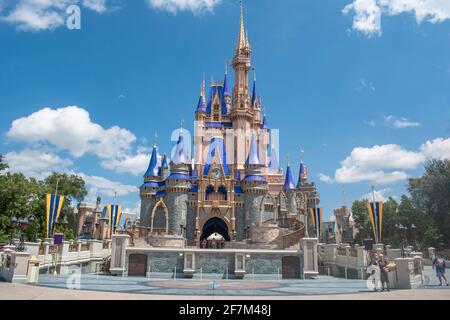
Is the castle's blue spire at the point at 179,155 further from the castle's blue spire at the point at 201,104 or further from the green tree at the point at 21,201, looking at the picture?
the green tree at the point at 21,201

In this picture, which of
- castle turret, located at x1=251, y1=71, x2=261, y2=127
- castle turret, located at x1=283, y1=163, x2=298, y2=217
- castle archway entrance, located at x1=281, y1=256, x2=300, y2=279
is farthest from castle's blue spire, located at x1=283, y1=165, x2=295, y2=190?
castle archway entrance, located at x1=281, y1=256, x2=300, y2=279

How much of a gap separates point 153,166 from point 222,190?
460 inches

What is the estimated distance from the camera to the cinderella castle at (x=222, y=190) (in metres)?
48.2

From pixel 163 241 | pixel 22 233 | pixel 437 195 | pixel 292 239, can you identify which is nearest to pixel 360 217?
pixel 437 195

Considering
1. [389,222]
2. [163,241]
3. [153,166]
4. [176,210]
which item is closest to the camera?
[163,241]

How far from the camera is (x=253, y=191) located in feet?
166

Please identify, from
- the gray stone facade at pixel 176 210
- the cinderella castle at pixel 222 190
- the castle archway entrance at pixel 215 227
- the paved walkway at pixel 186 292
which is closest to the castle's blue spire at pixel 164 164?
the cinderella castle at pixel 222 190

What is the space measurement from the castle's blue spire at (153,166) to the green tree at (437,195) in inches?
1504

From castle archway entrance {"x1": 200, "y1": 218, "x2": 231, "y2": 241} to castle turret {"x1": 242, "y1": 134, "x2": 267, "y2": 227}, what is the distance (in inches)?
167

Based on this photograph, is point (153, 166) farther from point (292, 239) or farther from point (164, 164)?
point (292, 239)

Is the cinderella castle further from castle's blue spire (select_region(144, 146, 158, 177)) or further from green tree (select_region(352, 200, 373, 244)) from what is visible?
green tree (select_region(352, 200, 373, 244))

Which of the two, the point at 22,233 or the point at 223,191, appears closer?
the point at 22,233

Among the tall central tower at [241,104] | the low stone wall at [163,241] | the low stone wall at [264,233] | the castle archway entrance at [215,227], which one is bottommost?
the low stone wall at [163,241]

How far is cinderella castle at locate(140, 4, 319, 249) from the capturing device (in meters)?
48.2
